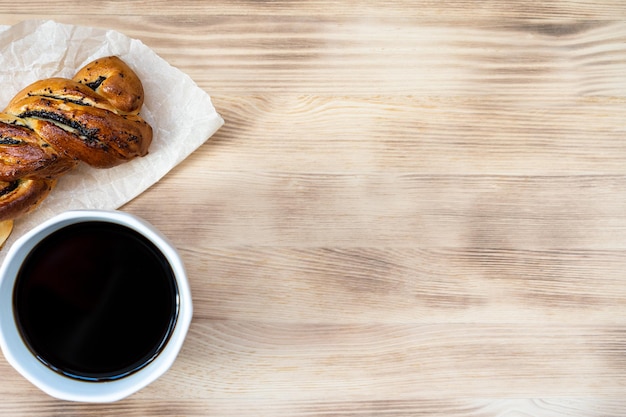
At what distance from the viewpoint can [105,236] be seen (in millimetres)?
544

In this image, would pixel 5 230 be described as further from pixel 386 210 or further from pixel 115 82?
pixel 386 210

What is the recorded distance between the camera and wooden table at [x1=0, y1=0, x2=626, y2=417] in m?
0.65

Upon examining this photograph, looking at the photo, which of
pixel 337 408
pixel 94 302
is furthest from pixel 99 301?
pixel 337 408

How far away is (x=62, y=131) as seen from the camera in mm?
568

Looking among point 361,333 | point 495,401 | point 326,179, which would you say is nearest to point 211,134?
point 326,179

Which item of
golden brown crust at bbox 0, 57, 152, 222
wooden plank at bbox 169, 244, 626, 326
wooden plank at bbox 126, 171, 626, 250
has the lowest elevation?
wooden plank at bbox 169, 244, 626, 326

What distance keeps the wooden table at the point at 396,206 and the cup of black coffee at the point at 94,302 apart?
10 cm

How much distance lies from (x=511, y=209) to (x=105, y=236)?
46cm

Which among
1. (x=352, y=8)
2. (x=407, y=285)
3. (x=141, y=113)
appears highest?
(x=352, y=8)

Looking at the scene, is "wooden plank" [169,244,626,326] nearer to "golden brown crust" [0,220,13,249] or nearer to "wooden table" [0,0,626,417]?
"wooden table" [0,0,626,417]

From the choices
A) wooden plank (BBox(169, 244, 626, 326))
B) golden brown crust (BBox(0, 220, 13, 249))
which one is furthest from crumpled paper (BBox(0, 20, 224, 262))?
wooden plank (BBox(169, 244, 626, 326))

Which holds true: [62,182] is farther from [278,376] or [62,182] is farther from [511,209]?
[511,209]

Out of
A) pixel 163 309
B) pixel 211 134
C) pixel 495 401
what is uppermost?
pixel 211 134

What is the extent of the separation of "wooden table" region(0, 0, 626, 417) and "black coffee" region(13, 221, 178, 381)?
0.10 meters
